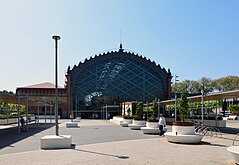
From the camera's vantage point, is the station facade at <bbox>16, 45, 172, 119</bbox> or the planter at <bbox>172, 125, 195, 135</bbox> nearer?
the planter at <bbox>172, 125, 195, 135</bbox>

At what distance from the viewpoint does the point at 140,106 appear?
102ft

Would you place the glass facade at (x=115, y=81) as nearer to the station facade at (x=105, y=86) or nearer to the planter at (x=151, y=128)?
the station facade at (x=105, y=86)

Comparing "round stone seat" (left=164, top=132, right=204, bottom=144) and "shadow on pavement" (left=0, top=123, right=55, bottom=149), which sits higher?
"round stone seat" (left=164, top=132, right=204, bottom=144)

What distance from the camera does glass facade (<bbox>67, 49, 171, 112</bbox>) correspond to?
2847 inches

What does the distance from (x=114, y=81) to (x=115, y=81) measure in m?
0.27

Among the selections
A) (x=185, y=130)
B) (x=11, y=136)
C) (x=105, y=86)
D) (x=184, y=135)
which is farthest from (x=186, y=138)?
(x=105, y=86)

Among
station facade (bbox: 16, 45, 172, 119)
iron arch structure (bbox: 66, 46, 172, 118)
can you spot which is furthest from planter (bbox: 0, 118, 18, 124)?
iron arch structure (bbox: 66, 46, 172, 118)

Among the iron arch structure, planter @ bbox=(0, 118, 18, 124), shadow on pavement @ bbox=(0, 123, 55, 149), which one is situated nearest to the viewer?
shadow on pavement @ bbox=(0, 123, 55, 149)

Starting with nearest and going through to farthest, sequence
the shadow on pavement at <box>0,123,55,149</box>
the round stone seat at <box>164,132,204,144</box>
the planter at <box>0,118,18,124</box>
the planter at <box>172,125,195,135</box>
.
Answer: the round stone seat at <box>164,132,204,144</box>
the planter at <box>172,125,195,135</box>
the shadow on pavement at <box>0,123,55,149</box>
the planter at <box>0,118,18,124</box>

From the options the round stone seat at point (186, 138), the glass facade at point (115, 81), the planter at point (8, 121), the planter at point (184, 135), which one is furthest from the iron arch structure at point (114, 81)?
the round stone seat at point (186, 138)

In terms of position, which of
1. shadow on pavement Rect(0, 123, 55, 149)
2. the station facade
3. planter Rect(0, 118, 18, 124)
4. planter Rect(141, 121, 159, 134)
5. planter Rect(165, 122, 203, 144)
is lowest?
planter Rect(0, 118, 18, 124)

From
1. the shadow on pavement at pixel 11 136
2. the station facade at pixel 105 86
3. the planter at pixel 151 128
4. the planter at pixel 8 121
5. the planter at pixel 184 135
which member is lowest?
the planter at pixel 8 121

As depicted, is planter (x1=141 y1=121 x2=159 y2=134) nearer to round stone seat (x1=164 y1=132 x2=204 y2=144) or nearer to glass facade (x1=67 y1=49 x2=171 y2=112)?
round stone seat (x1=164 y1=132 x2=204 y2=144)

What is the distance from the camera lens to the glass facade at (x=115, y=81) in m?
72.3
